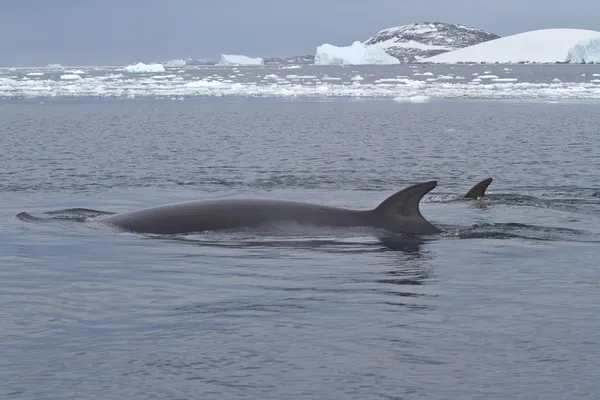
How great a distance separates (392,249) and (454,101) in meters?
44.9

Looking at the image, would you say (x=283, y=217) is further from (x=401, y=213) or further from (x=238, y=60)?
(x=238, y=60)

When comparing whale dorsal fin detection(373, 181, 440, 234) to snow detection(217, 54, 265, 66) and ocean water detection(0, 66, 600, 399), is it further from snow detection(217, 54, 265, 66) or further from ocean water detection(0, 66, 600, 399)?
snow detection(217, 54, 265, 66)

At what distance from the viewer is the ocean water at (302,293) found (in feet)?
20.0

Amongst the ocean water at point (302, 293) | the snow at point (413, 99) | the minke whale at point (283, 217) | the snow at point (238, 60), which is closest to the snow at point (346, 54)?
the snow at point (238, 60)

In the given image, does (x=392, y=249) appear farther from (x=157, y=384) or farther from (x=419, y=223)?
(x=157, y=384)

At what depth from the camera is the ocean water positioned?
6082mm

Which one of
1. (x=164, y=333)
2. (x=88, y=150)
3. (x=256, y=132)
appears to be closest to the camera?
(x=164, y=333)

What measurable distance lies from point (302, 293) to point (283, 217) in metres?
2.79

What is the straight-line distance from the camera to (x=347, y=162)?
22.3 metres

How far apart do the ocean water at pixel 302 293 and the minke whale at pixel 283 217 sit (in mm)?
216

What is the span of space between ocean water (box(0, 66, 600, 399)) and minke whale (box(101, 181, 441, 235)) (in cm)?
22

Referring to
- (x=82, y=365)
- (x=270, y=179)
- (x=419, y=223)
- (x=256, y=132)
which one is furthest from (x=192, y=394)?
(x=256, y=132)

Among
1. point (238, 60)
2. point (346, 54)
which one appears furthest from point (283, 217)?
point (238, 60)

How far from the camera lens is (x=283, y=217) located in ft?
36.7
